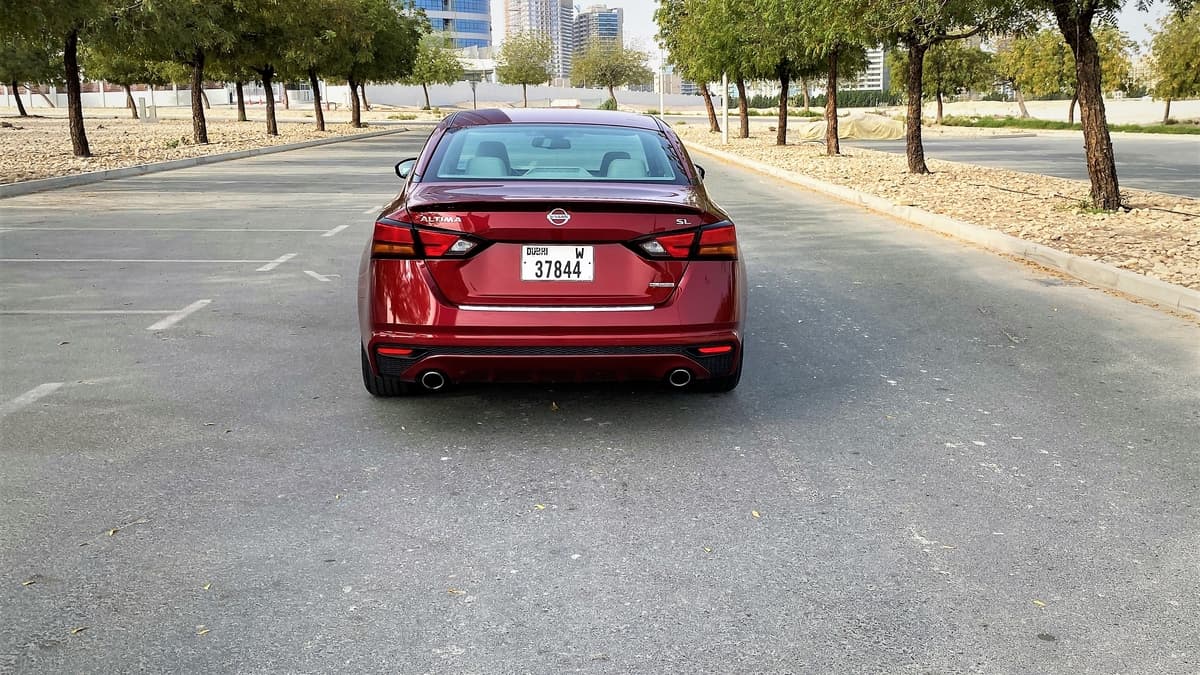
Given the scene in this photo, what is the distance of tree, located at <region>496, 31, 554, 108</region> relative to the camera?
119625 mm

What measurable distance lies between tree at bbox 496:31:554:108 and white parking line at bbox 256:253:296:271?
11032 centimetres

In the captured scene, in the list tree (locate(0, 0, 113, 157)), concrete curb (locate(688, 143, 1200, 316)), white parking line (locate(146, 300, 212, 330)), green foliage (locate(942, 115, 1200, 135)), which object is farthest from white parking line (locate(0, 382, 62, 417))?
Answer: green foliage (locate(942, 115, 1200, 135))

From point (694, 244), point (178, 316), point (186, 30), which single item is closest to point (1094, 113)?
point (694, 244)

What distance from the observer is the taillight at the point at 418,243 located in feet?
16.0

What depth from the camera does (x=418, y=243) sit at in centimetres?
493

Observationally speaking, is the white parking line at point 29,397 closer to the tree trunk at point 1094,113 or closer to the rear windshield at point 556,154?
the rear windshield at point 556,154

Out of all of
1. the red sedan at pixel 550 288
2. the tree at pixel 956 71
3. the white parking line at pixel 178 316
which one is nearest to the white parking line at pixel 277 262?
the white parking line at pixel 178 316

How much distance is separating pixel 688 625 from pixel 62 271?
28.9 feet

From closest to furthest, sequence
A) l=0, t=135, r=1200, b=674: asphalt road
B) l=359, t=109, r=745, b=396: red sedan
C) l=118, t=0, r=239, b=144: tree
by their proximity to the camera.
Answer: l=0, t=135, r=1200, b=674: asphalt road
l=359, t=109, r=745, b=396: red sedan
l=118, t=0, r=239, b=144: tree

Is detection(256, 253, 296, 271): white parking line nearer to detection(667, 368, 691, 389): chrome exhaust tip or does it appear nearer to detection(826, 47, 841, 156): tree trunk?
detection(667, 368, 691, 389): chrome exhaust tip

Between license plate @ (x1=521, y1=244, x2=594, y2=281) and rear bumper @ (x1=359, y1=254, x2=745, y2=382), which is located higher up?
license plate @ (x1=521, y1=244, x2=594, y2=281)

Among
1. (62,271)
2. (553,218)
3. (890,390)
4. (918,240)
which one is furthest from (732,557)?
(918,240)

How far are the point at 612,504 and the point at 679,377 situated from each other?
0.95 metres

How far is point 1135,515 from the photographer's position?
419 centimetres
